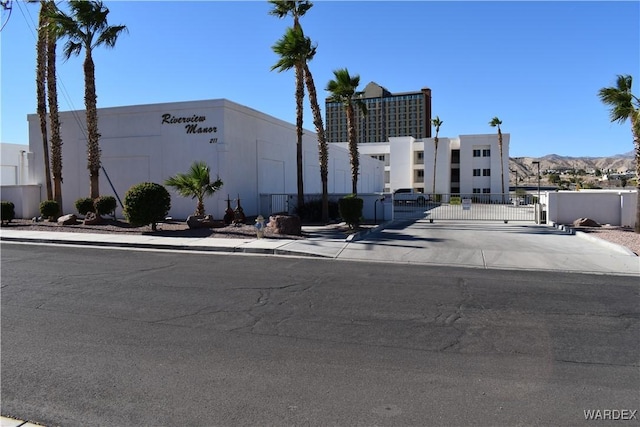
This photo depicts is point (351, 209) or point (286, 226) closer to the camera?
point (286, 226)

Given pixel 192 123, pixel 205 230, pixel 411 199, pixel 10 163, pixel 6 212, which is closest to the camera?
pixel 205 230

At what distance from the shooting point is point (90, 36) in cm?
2100

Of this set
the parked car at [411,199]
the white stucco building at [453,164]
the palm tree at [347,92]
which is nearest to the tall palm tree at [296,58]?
the palm tree at [347,92]

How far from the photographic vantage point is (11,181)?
41688mm

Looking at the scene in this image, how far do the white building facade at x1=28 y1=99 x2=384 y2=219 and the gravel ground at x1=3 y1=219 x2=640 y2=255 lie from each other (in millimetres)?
3636

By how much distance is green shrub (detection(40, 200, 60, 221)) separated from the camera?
21.9m

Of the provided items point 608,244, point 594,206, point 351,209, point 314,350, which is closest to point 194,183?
point 351,209

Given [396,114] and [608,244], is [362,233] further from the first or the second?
[396,114]

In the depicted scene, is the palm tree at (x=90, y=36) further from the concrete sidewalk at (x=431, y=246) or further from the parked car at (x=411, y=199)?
the parked car at (x=411, y=199)

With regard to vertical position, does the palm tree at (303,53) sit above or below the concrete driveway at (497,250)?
above

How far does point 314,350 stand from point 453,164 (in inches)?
2673

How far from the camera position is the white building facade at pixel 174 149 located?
2292 cm

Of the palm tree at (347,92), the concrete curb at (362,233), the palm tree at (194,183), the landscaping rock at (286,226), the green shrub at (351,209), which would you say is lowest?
the concrete curb at (362,233)

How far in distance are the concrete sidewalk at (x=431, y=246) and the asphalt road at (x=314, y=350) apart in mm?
2387
